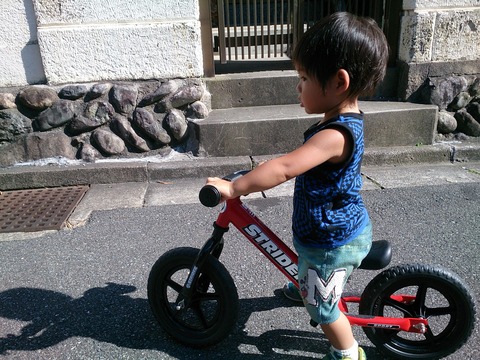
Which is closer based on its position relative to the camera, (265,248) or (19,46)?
(265,248)

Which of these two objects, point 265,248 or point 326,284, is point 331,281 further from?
point 265,248

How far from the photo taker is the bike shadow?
210 centimetres

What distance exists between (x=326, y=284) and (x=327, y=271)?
5 centimetres

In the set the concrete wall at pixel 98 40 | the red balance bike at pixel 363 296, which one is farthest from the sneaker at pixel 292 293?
the concrete wall at pixel 98 40

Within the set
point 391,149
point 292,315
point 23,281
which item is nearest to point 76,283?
point 23,281

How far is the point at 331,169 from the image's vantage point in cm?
164

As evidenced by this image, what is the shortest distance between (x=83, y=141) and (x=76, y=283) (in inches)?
81.9

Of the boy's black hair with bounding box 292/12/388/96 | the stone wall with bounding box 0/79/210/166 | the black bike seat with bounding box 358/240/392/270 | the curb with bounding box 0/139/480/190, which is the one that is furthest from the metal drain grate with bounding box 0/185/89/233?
the boy's black hair with bounding box 292/12/388/96

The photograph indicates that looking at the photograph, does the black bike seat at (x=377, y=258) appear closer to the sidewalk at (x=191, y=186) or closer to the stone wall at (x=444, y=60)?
the sidewalk at (x=191, y=186)

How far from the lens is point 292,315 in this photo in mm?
2305

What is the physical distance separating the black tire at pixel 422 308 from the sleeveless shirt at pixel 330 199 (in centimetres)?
34

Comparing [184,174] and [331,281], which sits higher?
[331,281]

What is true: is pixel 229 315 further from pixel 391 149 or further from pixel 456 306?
pixel 391 149

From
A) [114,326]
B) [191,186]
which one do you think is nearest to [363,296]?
[114,326]
